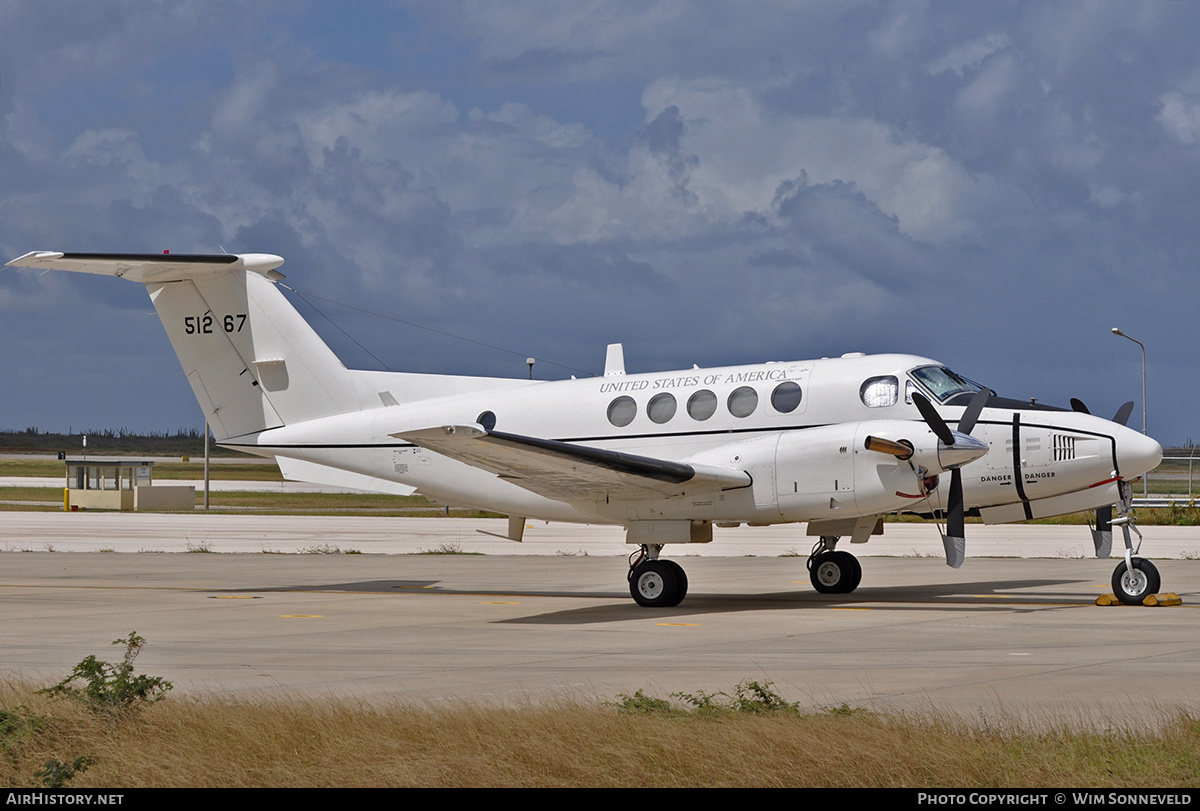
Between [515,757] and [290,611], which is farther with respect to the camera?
[290,611]

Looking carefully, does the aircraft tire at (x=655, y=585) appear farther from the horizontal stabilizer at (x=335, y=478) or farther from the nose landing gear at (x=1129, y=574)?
the nose landing gear at (x=1129, y=574)

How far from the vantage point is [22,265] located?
18.3 metres

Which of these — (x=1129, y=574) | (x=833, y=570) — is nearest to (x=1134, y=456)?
(x=1129, y=574)

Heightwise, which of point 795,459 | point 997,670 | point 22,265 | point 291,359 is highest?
point 22,265

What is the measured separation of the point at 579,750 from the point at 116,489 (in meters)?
54.5

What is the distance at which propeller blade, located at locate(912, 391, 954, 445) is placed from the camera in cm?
1566

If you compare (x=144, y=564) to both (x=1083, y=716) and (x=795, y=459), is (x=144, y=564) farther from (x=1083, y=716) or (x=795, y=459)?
(x=1083, y=716)

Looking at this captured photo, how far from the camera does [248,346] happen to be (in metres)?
20.6

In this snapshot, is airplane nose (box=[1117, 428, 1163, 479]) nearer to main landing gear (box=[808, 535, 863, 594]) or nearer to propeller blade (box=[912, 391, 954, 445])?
propeller blade (box=[912, 391, 954, 445])

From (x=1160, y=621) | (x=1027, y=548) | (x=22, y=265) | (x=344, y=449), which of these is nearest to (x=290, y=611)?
A: (x=344, y=449)

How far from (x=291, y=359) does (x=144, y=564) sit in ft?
32.8

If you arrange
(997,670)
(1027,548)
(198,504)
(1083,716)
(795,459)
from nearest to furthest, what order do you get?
(1083,716) → (997,670) → (795,459) → (1027,548) → (198,504)

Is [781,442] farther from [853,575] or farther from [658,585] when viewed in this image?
[853,575]

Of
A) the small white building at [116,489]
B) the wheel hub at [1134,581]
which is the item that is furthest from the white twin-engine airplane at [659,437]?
the small white building at [116,489]
